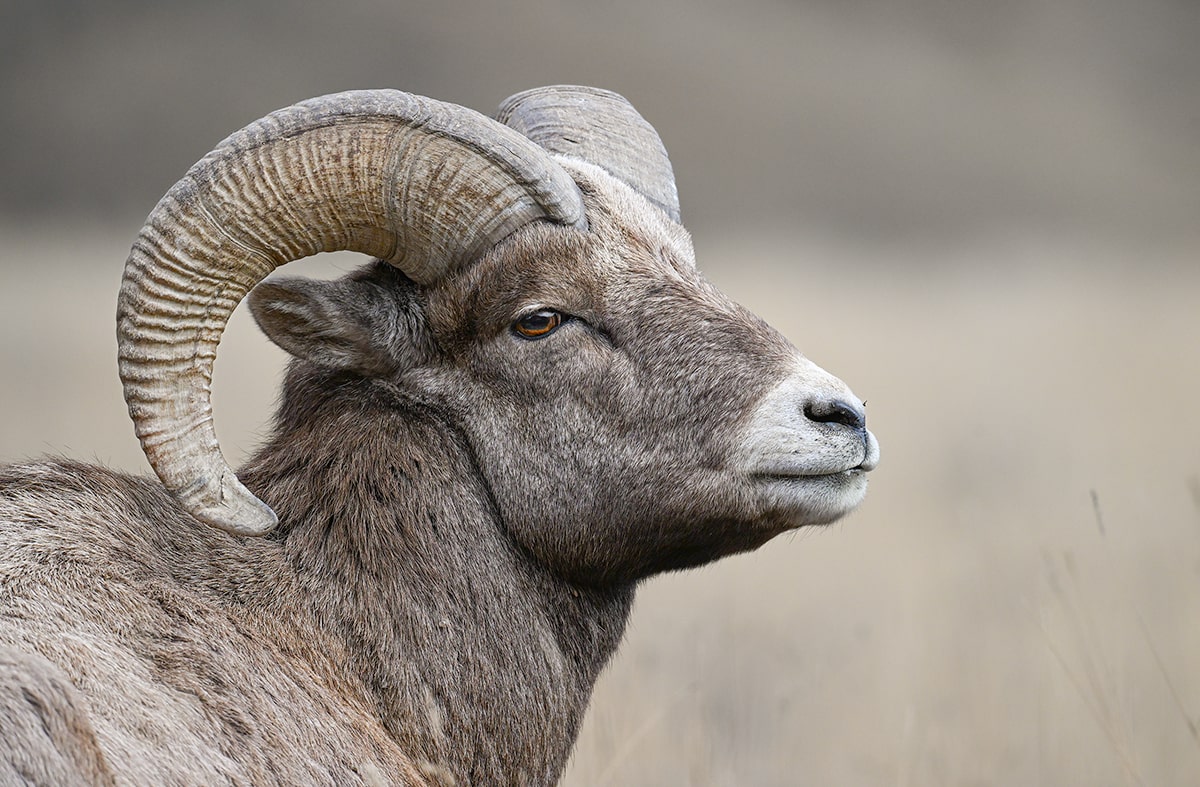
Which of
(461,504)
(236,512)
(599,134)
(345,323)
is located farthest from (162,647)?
(599,134)

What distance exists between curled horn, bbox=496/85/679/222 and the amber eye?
2.88 ft

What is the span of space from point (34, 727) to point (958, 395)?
11.1m

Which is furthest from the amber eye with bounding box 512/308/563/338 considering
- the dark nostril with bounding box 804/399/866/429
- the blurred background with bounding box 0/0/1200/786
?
the blurred background with bounding box 0/0/1200/786

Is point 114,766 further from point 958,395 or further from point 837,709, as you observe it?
point 958,395

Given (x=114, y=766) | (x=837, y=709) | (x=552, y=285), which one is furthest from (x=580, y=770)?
(x=114, y=766)

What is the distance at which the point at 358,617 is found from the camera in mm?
3580

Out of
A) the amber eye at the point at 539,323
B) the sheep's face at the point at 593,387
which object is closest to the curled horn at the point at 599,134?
the sheep's face at the point at 593,387

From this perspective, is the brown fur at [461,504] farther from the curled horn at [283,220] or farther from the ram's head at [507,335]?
the curled horn at [283,220]

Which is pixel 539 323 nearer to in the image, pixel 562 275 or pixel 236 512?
pixel 562 275

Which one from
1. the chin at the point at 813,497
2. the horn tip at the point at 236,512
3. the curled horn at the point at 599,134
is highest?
the curled horn at the point at 599,134

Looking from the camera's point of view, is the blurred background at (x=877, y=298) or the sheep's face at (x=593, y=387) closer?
the sheep's face at (x=593, y=387)

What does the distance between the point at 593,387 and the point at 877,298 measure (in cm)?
1147

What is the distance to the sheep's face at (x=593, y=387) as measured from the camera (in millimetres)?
3699

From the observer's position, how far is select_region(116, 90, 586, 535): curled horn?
3.43 meters
